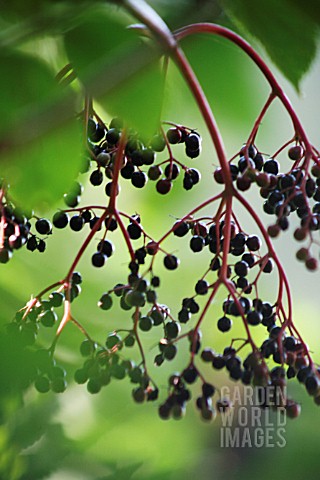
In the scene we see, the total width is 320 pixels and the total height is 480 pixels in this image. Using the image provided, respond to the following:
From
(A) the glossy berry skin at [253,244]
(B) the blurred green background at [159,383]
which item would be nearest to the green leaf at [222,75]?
(B) the blurred green background at [159,383]

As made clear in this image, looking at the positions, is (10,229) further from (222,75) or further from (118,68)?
(118,68)

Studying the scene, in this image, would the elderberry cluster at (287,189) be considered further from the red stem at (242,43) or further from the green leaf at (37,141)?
the green leaf at (37,141)

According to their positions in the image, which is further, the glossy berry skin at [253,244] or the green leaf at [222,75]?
the glossy berry skin at [253,244]

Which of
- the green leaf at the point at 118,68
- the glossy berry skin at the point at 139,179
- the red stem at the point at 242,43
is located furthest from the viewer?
the glossy berry skin at the point at 139,179

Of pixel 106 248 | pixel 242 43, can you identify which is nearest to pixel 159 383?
pixel 106 248

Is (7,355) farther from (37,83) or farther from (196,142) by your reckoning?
(196,142)

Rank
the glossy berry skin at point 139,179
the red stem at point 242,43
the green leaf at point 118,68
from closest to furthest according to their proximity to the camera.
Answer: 1. the green leaf at point 118,68
2. the red stem at point 242,43
3. the glossy berry skin at point 139,179

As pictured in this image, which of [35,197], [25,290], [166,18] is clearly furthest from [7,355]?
[25,290]

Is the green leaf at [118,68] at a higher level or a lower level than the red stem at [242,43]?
lower

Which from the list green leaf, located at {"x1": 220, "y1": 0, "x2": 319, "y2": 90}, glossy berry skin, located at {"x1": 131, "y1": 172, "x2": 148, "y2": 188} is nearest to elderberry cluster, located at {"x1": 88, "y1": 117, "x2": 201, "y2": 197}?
glossy berry skin, located at {"x1": 131, "y1": 172, "x2": 148, "y2": 188}
